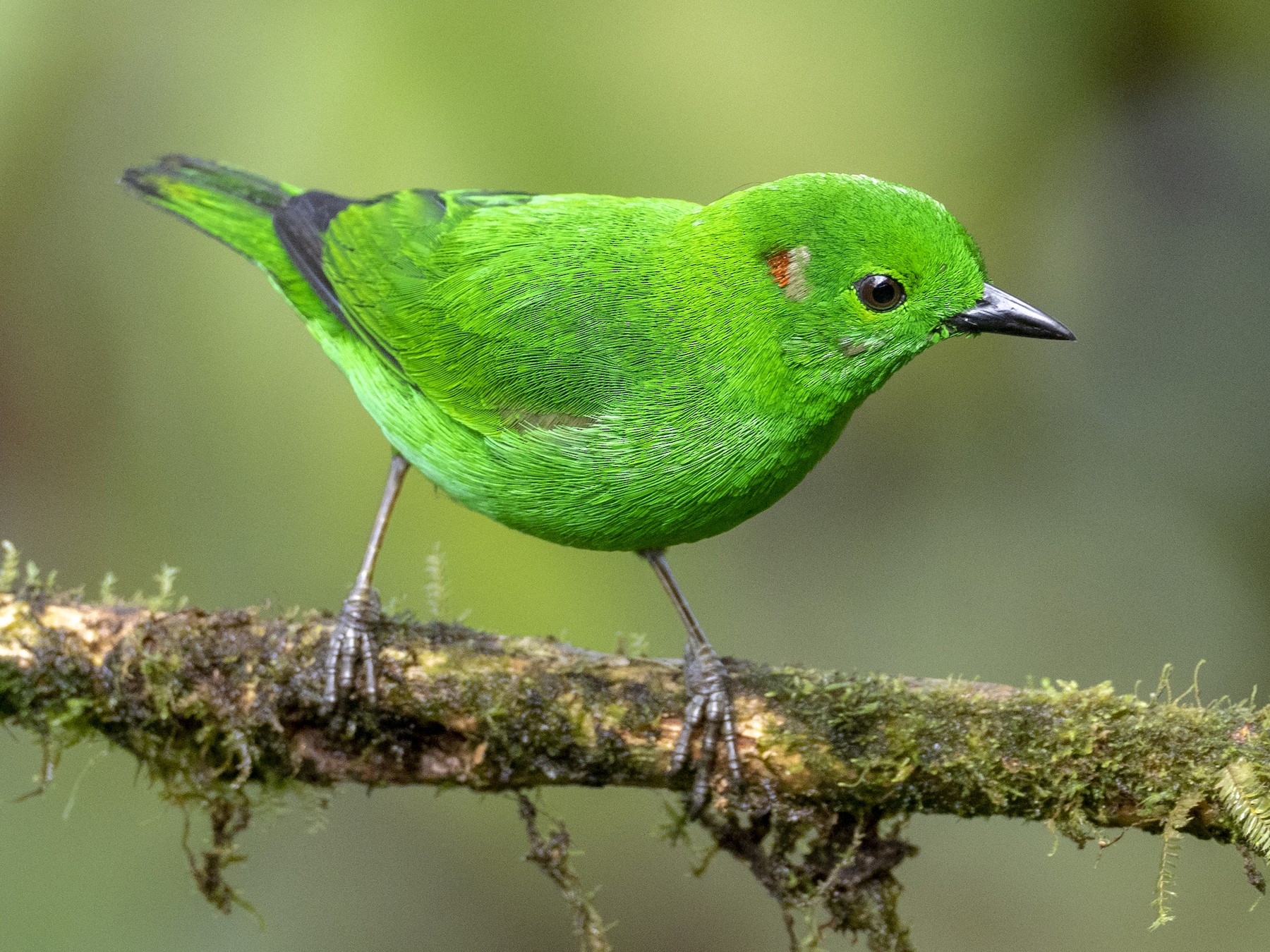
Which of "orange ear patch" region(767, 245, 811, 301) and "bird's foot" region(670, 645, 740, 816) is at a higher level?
"orange ear patch" region(767, 245, 811, 301)

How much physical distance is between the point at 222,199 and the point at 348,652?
6.40ft

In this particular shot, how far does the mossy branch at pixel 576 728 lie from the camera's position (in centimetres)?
280

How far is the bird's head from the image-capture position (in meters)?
2.95

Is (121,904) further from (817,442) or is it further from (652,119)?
(652,119)

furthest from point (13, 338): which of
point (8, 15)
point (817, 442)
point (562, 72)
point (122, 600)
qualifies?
point (817, 442)

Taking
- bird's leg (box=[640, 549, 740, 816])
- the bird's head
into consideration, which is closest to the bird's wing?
the bird's head

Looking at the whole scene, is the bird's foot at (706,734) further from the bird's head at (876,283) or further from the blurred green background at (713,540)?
the blurred green background at (713,540)

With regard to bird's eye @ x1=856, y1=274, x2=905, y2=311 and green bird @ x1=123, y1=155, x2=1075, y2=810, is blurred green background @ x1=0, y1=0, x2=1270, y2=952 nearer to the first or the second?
green bird @ x1=123, y1=155, x2=1075, y2=810

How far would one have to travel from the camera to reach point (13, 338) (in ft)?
16.3

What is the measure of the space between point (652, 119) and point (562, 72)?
0.41 m

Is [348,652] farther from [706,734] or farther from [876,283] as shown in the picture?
[876,283]

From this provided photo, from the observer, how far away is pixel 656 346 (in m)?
3.12

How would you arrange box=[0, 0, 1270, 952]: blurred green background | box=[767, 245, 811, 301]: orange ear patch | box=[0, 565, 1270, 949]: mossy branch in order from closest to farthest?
box=[0, 565, 1270, 949]: mossy branch
box=[767, 245, 811, 301]: orange ear patch
box=[0, 0, 1270, 952]: blurred green background

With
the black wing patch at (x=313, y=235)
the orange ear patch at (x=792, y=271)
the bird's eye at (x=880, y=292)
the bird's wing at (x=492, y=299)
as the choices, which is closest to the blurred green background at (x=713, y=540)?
the black wing patch at (x=313, y=235)
